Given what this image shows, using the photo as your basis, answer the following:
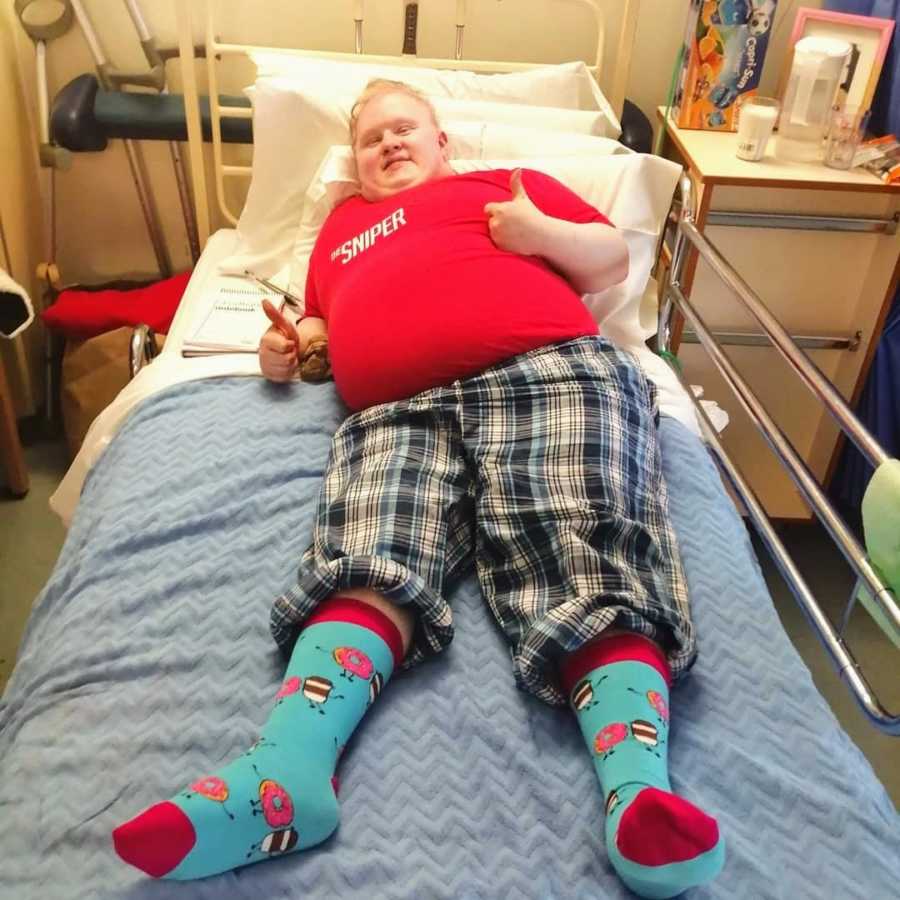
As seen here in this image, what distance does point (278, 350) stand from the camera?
1.53 m

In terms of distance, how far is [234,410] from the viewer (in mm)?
1490

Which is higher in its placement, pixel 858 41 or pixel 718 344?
pixel 858 41

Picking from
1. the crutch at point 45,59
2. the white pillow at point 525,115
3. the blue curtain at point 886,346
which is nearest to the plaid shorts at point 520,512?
the white pillow at point 525,115

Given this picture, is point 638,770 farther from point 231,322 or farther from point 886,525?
point 231,322

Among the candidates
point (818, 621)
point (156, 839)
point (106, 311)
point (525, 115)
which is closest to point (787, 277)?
point (525, 115)

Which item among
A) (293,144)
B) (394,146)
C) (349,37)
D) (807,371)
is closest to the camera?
(807,371)

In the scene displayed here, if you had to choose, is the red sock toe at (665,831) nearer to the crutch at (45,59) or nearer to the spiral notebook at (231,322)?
the spiral notebook at (231,322)

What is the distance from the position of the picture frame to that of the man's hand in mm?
1284

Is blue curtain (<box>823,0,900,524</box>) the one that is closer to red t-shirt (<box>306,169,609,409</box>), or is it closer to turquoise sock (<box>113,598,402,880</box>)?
red t-shirt (<box>306,169,609,409</box>)

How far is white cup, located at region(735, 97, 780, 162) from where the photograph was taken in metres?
1.86

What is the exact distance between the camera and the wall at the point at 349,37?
2211mm

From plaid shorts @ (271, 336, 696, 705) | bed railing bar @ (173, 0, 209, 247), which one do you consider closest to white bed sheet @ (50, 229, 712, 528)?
plaid shorts @ (271, 336, 696, 705)

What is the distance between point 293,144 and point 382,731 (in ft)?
4.40

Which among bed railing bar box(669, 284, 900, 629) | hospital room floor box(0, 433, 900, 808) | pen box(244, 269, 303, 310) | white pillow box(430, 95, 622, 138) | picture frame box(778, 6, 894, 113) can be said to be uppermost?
picture frame box(778, 6, 894, 113)
